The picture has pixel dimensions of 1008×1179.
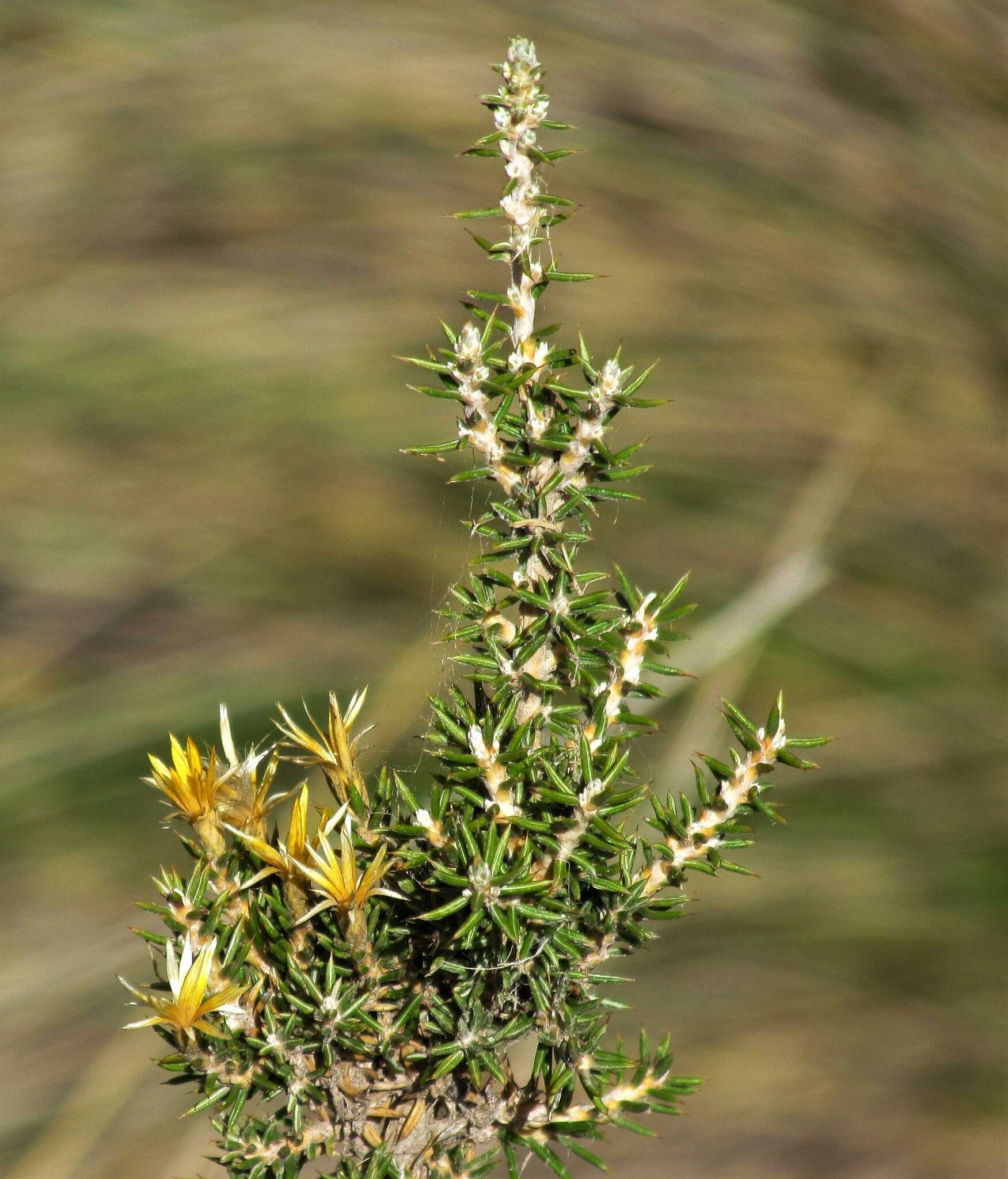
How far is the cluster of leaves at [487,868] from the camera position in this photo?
1.08ft

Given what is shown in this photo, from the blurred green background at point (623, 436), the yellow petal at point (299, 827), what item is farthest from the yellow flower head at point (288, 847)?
the blurred green background at point (623, 436)

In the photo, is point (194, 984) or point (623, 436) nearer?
point (194, 984)

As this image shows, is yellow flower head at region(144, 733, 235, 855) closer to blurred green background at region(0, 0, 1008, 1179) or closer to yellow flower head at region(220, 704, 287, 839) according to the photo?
yellow flower head at region(220, 704, 287, 839)

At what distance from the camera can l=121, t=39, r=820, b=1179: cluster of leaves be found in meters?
0.33

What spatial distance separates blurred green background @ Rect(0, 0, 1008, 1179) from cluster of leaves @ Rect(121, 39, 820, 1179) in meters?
0.51

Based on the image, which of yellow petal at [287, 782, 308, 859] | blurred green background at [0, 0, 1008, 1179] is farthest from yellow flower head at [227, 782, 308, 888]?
blurred green background at [0, 0, 1008, 1179]

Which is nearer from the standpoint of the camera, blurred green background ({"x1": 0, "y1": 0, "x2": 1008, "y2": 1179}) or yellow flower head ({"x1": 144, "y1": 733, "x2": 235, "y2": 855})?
yellow flower head ({"x1": 144, "y1": 733, "x2": 235, "y2": 855})

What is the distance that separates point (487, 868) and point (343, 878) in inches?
1.9

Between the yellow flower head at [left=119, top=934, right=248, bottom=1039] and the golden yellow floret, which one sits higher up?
the golden yellow floret

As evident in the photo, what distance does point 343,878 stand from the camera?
1.06 feet

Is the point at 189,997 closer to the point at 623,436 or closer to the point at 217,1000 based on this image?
the point at 217,1000

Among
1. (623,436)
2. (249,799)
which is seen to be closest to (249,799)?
(249,799)

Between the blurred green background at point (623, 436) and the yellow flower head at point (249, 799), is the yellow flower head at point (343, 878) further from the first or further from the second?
the blurred green background at point (623, 436)

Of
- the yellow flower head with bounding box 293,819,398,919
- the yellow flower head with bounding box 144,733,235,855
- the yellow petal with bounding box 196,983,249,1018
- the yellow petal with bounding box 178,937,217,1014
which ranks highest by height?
the yellow flower head with bounding box 144,733,235,855
